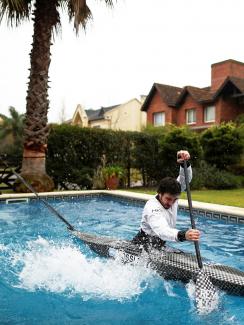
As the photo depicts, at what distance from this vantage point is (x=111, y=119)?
50125 mm

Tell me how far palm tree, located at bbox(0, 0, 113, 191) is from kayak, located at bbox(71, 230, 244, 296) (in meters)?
9.13

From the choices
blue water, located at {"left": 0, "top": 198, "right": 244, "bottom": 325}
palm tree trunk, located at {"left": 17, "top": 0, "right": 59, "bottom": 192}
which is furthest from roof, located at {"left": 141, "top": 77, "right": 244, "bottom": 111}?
blue water, located at {"left": 0, "top": 198, "right": 244, "bottom": 325}

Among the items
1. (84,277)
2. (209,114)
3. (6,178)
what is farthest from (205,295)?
(209,114)

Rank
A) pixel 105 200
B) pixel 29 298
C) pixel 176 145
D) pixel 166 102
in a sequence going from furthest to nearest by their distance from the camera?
pixel 166 102 < pixel 176 145 < pixel 105 200 < pixel 29 298

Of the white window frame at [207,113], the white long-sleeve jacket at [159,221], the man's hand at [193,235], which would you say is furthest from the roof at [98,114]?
the man's hand at [193,235]

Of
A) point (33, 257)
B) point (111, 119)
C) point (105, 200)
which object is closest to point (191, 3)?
point (105, 200)

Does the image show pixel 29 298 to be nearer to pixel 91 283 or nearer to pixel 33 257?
pixel 91 283

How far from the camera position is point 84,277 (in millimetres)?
5340

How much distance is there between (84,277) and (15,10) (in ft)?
37.6

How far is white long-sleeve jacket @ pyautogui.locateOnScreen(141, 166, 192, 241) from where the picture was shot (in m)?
4.53

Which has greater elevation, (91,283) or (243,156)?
(243,156)

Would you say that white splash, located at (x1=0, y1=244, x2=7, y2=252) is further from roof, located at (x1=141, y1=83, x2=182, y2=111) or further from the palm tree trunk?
roof, located at (x1=141, y1=83, x2=182, y2=111)

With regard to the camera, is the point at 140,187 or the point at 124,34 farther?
the point at 140,187

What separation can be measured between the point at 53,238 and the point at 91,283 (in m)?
3.29
